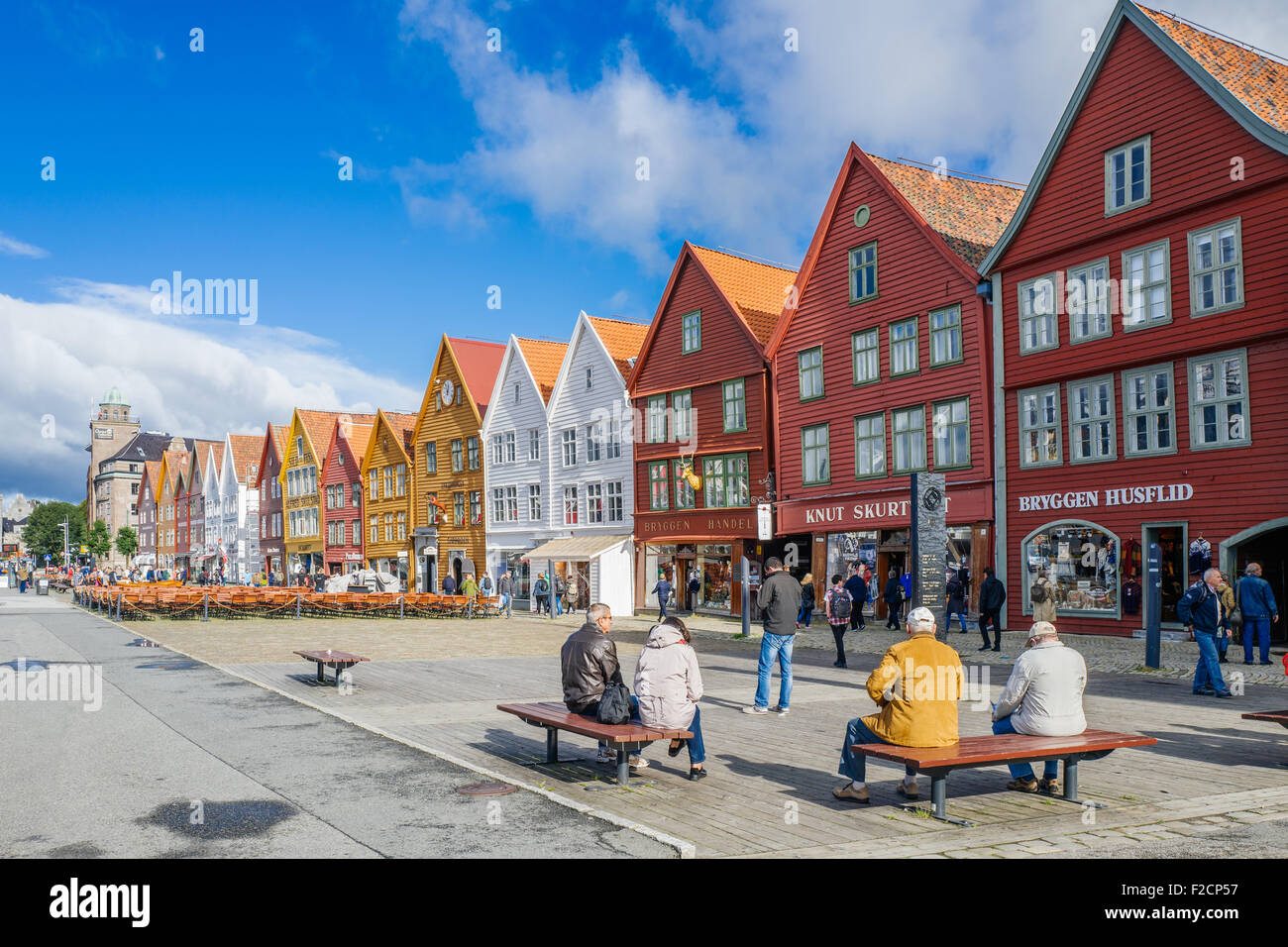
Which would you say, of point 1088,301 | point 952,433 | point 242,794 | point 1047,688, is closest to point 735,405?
point 952,433

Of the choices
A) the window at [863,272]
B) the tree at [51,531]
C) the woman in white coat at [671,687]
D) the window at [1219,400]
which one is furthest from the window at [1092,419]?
the tree at [51,531]

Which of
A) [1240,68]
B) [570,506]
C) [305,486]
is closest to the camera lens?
[1240,68]

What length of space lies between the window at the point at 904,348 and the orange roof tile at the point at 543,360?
796 inches

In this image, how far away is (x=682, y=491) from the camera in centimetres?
3909

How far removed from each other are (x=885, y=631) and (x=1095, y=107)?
13.8 meters

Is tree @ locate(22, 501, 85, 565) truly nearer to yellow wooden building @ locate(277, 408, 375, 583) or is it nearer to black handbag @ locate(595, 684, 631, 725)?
yellow wooden building @ locate(277, 408, 375, 583)

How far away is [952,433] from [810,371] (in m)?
6.28

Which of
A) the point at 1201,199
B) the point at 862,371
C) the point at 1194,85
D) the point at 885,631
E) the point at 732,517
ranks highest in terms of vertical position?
the point at 1194,85

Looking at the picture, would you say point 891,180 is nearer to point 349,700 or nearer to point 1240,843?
point 349,700

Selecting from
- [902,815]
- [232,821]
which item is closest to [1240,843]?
[902,815]

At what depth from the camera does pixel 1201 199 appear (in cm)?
2269

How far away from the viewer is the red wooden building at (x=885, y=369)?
28641 mm

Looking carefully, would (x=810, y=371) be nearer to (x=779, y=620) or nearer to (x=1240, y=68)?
(x=1240, y=68)

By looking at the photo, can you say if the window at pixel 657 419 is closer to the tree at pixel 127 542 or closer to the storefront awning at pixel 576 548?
the storefront awning at pixel 576 548
